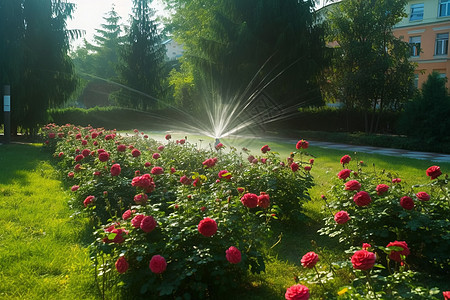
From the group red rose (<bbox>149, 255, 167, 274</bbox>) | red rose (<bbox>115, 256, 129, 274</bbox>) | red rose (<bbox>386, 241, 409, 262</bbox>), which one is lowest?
red rose (<bbox>115, 256, 129, 274</bbox>)

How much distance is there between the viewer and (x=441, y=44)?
27250mm

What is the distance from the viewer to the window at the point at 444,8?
86.9 feet

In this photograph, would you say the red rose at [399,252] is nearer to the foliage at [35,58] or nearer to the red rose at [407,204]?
→ the red rose at [407,204]

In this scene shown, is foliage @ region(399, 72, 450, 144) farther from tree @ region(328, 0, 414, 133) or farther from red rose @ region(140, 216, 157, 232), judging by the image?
red rose @ region(140, 216, 157, 232)

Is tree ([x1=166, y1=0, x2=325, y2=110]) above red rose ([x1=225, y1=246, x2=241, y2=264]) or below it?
above

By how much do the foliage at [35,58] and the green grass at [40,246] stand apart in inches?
289

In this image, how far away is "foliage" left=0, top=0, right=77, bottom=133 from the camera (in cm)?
1163

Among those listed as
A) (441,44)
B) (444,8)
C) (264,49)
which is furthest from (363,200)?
(444,8)

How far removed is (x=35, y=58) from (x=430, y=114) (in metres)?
13.5

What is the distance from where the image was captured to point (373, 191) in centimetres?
299

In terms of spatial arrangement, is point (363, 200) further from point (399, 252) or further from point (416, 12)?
point (416, 12)

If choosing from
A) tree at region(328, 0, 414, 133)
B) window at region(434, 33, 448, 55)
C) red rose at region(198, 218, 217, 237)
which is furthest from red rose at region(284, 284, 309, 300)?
window at region(434, 33, 448, 55)

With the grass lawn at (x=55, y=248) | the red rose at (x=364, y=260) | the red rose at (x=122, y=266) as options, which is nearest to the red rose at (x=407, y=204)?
the grass lawn at (x=55, y=248)

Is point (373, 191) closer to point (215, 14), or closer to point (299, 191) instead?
point (299, 191)
